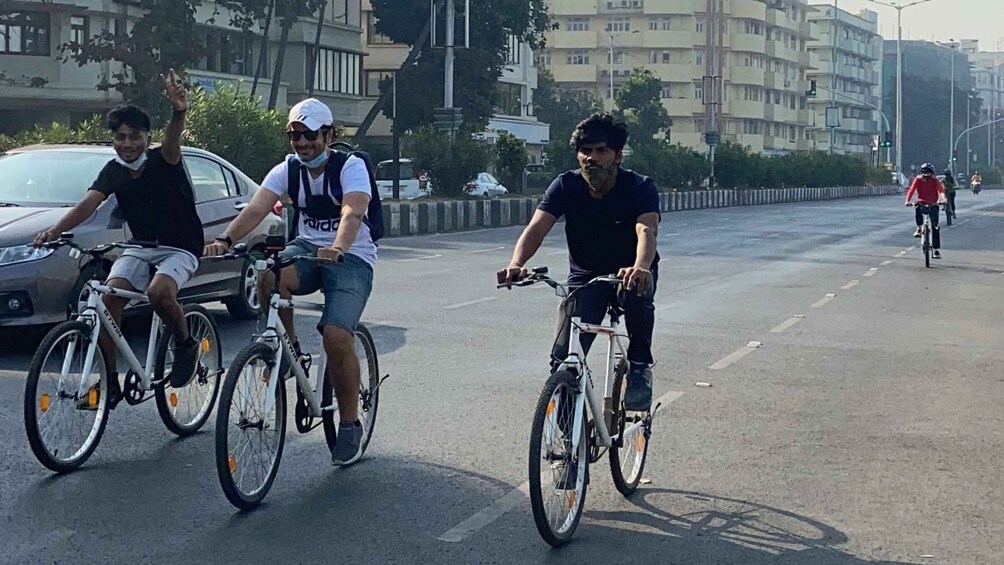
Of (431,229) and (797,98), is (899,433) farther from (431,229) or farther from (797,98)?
(797,98)

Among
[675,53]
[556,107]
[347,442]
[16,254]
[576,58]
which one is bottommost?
[347,442]

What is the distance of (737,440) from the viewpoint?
824 cm

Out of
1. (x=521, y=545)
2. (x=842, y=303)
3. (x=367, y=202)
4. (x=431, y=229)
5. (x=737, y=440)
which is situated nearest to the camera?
(x=521, y=545)

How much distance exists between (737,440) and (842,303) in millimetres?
9411

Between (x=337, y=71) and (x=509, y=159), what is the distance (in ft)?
84.7

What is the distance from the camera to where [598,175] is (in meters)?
6.19

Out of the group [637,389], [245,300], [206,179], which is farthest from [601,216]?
[245,300]

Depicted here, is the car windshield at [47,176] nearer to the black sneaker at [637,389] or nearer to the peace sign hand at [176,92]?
the peace sign hand at [176,92]

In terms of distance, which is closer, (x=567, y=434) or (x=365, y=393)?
(x=567, y=434)

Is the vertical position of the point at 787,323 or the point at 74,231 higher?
the point at 74,231

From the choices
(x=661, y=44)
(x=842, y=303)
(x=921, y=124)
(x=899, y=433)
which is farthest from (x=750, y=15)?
(x=899, y=433)

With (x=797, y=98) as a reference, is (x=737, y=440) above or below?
below

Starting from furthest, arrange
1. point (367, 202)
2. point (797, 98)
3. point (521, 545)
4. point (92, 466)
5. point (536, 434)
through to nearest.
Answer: point (797, 98) → point (92, 466) → point (367, 202) → point (521, 545) → point (536, 434)

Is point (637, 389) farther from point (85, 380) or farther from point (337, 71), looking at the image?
point (337, 71)
